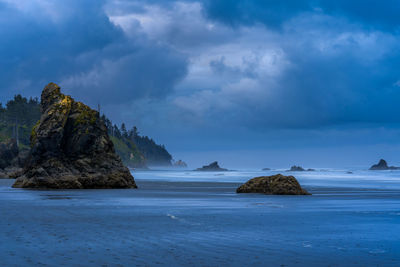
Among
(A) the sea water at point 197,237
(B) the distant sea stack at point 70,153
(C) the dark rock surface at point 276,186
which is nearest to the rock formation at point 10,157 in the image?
(B) the distant sea stack at point 70,153

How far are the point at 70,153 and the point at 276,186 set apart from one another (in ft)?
80.3

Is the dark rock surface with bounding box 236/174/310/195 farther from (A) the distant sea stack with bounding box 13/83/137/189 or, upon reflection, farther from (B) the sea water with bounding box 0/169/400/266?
(A) the distant sea stack with bounding box 13/83/137/189

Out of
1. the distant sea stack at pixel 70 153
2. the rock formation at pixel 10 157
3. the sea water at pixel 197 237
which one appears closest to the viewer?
the sea water at pixel 197 237

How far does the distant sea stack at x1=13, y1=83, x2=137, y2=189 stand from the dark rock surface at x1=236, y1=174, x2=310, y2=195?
15.3 metres

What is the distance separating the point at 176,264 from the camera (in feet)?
39.7

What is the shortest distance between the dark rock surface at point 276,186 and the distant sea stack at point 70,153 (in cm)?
1525

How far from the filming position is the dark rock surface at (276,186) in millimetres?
40906

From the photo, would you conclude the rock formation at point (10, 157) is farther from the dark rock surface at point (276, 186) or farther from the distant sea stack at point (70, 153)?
the dark rock surface at point (276, 186)

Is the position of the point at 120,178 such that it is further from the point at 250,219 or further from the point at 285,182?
the point at 250,219

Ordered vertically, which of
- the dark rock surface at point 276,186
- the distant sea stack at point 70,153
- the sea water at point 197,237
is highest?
the distant sea stack at point 70,153

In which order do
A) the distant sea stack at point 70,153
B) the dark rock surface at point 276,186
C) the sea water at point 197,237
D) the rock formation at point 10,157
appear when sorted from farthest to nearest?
the rock formation at point 10,157, the distant sea stack at point 70,153, the dark rock surface at point 276,186, the sea water at point 197,237

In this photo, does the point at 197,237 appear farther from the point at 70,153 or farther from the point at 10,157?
Answer: the point at 10,157

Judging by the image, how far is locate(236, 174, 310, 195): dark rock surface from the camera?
4091 centimetres

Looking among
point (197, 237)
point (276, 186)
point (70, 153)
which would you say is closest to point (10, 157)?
point (70, 153)
